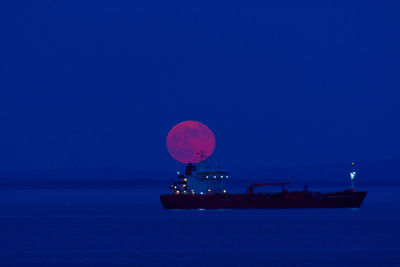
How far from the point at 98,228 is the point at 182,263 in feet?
96.4

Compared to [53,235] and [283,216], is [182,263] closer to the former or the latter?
[53,235]

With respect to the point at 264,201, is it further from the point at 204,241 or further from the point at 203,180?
the point at 204,241

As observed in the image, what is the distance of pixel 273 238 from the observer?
217ft

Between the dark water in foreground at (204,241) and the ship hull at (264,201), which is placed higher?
the ship hull at (264,201)

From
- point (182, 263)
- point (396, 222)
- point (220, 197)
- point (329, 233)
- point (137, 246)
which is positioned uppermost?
point (220, 197)

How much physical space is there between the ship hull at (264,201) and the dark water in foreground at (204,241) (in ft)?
18.0

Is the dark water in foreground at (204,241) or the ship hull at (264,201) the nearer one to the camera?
the dark water in foreground at (204,241)

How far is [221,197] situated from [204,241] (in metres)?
34.1

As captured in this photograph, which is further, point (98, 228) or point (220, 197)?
point (220, 197)

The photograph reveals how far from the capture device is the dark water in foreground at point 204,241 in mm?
51750

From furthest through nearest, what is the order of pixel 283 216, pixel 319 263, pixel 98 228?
pixel 283 216 < pixel 98 228 < pixel 319 263

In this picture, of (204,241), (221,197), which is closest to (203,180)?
(221,197)

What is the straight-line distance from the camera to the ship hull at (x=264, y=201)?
98250mm

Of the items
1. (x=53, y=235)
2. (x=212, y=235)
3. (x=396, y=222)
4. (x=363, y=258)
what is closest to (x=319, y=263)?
(x=363, y=258)
